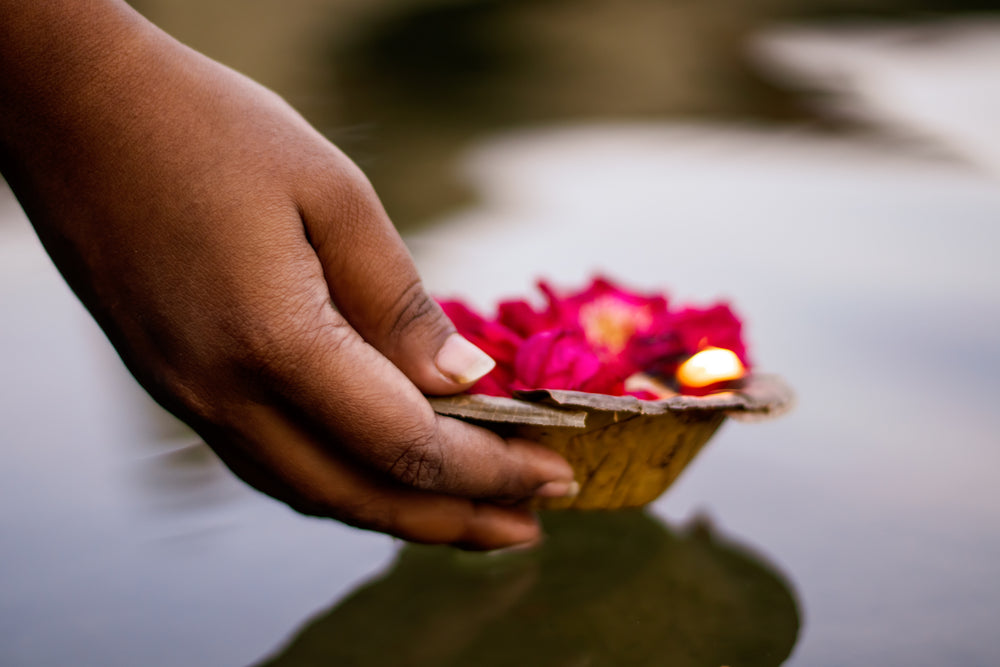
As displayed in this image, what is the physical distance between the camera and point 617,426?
574mm

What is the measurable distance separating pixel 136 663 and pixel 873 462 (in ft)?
2.14

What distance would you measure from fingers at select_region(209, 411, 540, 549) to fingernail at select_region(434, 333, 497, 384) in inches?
3.3

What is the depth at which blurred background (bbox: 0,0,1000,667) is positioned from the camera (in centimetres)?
65

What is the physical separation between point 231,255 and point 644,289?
30.3 inches

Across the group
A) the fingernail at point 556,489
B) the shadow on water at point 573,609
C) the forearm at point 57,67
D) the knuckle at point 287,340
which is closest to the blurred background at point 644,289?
the shadow on water at point 573,609

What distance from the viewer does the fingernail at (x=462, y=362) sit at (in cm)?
54

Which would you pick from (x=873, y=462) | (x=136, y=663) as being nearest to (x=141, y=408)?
(x=136, y=663)

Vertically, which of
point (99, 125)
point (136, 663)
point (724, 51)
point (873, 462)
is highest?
point (724, 51)

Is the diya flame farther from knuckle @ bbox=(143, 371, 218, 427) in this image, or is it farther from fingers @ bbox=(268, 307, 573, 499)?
knuckle @ bbox=(143, 371, 218, 427)

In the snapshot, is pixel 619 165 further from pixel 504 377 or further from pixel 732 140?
pixel 504 377

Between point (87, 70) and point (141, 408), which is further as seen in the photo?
point (141, 408)

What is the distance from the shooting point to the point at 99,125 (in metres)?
0.52

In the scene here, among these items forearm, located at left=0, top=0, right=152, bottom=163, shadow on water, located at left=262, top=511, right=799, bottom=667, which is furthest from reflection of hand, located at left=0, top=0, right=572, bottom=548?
shadow on water, located at left=262, top=511, right=799, bottom=667

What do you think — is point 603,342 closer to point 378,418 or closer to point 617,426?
point 617,426
